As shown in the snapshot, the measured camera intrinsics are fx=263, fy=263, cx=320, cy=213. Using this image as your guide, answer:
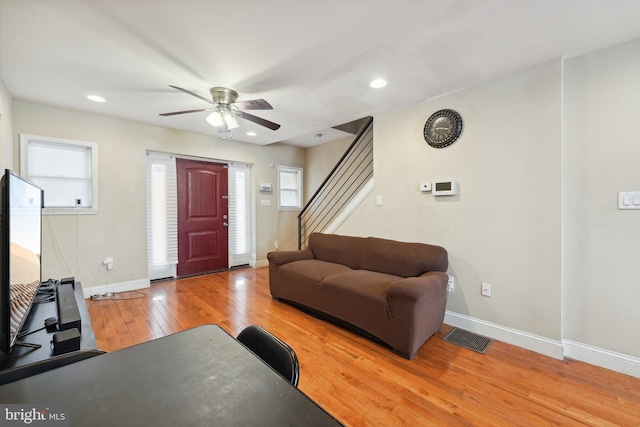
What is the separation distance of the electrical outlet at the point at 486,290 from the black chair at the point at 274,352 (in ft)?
7.67

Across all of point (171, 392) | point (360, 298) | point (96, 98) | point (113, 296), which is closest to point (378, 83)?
point (360, 298)

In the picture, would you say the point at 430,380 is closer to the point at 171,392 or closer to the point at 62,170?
the point at 171,392

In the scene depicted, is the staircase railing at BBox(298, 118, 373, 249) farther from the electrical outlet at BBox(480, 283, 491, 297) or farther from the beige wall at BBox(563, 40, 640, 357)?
the beige wall at BBox(563, 40, 640, 357)

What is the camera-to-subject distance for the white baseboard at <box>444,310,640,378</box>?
1.99 metres

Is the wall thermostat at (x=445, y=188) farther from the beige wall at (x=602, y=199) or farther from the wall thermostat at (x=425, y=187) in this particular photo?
the beige wall at (x=602, y=199)

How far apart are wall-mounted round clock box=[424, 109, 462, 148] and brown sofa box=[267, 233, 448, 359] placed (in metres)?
1.15

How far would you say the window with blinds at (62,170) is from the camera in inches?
126

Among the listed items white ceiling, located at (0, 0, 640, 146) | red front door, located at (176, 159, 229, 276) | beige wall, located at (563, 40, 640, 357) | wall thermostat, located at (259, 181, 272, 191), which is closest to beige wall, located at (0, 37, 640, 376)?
beige wall, located at (563, 40, 640, 357)

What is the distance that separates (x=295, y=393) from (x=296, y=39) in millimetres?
2181

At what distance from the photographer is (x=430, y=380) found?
1884 millimetres

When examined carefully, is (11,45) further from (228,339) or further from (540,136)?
(540,136)

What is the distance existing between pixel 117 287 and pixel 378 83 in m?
4.33

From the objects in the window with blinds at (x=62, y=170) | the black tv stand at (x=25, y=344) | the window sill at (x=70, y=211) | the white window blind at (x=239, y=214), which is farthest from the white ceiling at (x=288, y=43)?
the white window blind at (x=239, y=214)

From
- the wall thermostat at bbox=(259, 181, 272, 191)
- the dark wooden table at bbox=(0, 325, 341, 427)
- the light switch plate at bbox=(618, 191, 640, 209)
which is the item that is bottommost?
the dark wooden table at bbox=(0, 325, 341, 427)
